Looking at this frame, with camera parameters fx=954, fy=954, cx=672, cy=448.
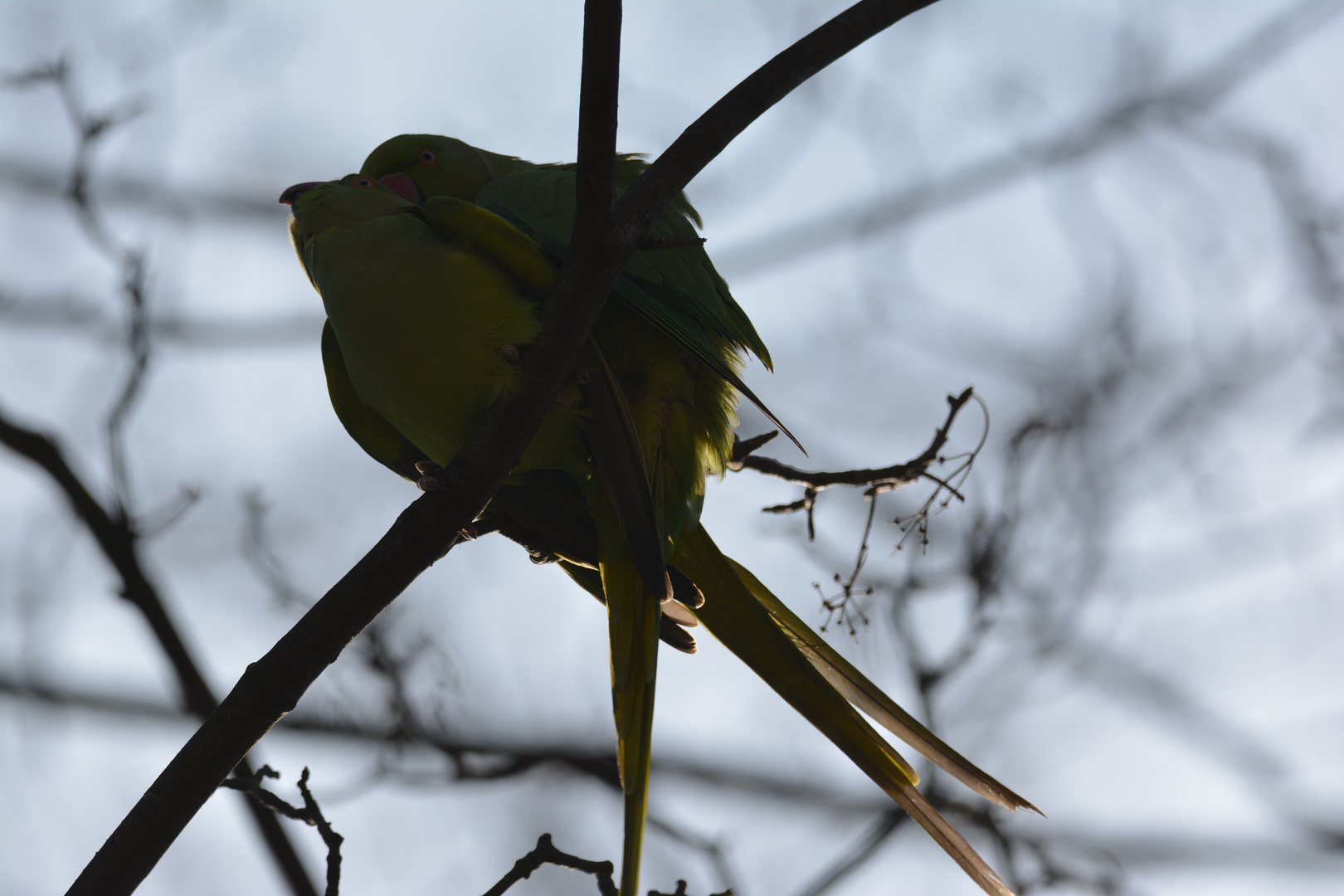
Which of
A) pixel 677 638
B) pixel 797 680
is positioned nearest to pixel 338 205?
pixel 677 638

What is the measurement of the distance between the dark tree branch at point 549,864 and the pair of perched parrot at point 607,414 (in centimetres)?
7

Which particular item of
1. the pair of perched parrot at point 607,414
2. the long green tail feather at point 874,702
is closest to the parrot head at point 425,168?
the pair of perched parrot at point 607,414

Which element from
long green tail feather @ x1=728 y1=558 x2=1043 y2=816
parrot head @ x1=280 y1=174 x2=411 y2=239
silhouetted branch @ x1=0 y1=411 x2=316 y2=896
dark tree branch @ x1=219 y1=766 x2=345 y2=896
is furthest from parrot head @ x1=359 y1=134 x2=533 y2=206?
dark tree branch @ x1=219 y1=766 x2=345 y2=896

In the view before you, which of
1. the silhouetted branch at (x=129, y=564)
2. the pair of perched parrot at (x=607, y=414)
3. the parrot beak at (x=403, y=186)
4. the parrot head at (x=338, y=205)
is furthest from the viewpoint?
the parrot beak at (x=403, y=186)

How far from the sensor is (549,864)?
2010 mm

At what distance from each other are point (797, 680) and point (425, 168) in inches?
92.0

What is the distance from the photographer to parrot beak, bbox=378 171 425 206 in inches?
138

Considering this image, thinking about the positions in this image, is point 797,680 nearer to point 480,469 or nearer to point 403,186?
point 480,469

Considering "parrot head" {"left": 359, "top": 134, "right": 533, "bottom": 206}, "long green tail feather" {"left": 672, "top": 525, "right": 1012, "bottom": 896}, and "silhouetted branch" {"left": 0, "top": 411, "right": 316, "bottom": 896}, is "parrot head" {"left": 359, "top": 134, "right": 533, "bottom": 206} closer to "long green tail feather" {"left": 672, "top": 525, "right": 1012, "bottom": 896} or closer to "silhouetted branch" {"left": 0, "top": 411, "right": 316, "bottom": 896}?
"silhouetted branch" {"left": 0, "top": 411, "right": 316, "bottom": 896}

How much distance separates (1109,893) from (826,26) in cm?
292

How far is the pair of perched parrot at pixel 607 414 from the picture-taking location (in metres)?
2.32

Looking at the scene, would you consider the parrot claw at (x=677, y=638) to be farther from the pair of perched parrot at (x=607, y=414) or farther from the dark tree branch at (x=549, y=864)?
the dark tree branch at (x=549, y=864)

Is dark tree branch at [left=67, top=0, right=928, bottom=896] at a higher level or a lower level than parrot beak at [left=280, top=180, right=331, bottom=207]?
lower

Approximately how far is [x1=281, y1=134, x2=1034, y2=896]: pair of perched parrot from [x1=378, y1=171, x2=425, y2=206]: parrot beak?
0.64 meters
